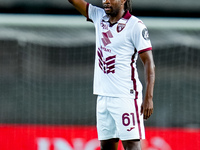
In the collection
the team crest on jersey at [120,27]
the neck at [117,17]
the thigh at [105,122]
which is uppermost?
the neck at [117,17]

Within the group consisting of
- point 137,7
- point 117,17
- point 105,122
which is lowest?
point 105,122

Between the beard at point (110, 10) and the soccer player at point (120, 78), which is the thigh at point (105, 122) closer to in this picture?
the soccer player at point (120, 78)

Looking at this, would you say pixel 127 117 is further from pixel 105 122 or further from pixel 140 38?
pixel 140 38

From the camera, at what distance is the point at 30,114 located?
9375mm

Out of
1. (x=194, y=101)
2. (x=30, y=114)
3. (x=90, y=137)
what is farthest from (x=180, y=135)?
(x=30, y=114)

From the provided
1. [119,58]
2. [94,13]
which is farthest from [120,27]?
[94,13]

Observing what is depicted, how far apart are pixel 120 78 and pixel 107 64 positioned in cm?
16

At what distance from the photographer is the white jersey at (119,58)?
4.00 meters

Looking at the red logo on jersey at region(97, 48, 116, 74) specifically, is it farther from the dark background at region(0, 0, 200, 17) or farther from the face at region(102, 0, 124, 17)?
the dark background at region(0, 0, 200, 17)

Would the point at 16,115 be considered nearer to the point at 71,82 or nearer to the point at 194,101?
the point at 71,82

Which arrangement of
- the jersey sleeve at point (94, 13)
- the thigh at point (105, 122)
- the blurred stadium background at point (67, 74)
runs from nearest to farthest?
the thigh at point (105, 122) < the jersey sleeve at point (94, 13) < the blurred stadium background at point (67, 74)

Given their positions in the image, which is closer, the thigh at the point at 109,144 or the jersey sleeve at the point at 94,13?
the thigh at the point at 109,144

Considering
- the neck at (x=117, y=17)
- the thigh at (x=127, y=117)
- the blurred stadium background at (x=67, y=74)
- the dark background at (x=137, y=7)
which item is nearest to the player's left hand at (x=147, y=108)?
the thigh at (x=127, y=117)

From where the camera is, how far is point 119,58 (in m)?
4.03
